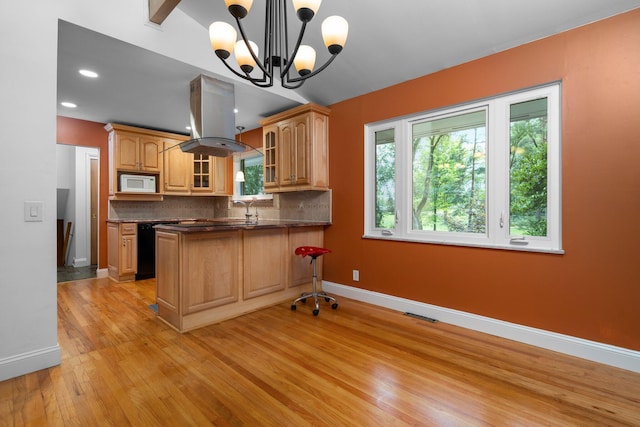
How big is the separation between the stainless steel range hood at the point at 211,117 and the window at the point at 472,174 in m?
1.65

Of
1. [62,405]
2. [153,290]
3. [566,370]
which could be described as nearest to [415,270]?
[566,370]

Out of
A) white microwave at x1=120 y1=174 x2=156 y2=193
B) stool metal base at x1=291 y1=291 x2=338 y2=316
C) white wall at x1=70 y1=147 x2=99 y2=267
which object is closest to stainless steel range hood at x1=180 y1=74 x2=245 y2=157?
stool metal base at x1=291 y1=291 x2=338 y2=316

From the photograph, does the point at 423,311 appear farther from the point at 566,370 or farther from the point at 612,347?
the point at 612,347

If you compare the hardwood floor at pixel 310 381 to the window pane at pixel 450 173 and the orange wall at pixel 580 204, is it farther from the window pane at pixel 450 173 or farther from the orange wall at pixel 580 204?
the window pane at pixel 450 173

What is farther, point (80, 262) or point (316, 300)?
point (80, 262)

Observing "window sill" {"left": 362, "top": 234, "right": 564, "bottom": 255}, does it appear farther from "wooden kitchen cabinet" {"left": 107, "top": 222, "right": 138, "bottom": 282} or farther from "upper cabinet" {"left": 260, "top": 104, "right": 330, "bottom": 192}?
"wooden kitchen cabinet" {"left": 107, "top": 222, "right": 138, "bottom": 282}

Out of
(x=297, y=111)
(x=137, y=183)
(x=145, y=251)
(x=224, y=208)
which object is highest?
(x=297, y=111)

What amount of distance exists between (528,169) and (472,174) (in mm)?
453

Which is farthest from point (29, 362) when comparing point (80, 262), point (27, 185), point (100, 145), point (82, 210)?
point (82, 210)

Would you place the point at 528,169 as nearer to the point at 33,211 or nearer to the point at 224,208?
the point at 33,211

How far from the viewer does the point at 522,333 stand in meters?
2.50

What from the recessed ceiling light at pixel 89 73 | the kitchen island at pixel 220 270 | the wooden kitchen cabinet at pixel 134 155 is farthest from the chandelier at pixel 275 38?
the wooden kitchen cabinet at pixel 134 155

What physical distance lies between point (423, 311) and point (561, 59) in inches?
99.0

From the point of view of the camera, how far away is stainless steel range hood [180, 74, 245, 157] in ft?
10.7
